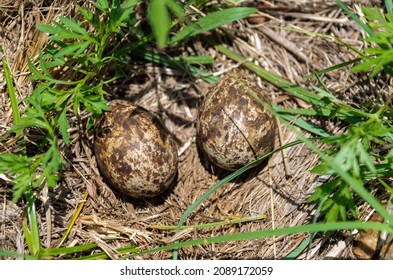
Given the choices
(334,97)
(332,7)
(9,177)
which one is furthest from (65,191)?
(332,7)

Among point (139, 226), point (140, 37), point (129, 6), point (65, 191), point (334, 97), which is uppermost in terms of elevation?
point (129, 6)

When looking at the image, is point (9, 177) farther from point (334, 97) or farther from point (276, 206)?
point (334, 97)

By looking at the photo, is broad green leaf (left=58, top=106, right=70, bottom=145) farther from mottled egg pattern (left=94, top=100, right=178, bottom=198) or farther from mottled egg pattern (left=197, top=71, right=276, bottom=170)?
mottled egg pattern (left=197, top=71, right=276, bottom=170)

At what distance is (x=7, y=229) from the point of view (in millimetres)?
3383

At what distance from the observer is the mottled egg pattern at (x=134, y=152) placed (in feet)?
10.9

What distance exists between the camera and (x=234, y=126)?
132 inches

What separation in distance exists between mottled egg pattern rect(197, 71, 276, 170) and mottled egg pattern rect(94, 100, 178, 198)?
30 cm

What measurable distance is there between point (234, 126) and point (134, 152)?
658 mm

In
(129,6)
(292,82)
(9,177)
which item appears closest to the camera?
(129,6)

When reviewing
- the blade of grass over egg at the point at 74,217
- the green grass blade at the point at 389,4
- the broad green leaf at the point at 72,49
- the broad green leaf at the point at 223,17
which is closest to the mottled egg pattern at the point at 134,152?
the blade of grass over egg at the point at 74,217

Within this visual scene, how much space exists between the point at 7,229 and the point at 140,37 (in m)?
1.59

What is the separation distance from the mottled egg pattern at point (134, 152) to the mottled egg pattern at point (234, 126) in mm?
300

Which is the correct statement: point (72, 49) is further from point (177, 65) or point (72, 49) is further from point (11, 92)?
point (177, 65)

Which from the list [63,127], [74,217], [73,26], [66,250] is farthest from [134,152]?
[73,26]
